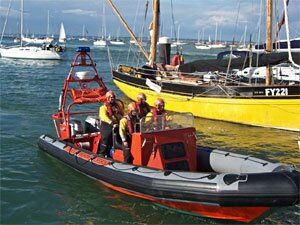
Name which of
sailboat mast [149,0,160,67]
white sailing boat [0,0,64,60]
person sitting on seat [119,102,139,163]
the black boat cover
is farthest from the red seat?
white sailing boat [0,0,64,60]

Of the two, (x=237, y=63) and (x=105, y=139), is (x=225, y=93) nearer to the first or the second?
(x=237, y=63)

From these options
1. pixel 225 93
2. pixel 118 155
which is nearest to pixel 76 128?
pixel 118 155

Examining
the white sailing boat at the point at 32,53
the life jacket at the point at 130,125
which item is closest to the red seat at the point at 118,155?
the life jacket at the point at 130,125

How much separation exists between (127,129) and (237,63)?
26.2 feet

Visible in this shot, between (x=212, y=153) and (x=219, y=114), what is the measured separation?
6.83m

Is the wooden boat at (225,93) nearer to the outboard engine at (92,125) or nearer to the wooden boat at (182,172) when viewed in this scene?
the outboard engine at (92,125)

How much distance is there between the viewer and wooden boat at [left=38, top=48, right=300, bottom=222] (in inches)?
268

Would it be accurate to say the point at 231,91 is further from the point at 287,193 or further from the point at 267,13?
the point at 287,193

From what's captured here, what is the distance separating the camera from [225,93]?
15445 mm

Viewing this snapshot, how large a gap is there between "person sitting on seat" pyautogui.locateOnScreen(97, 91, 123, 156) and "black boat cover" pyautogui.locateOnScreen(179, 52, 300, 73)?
20.7 feet

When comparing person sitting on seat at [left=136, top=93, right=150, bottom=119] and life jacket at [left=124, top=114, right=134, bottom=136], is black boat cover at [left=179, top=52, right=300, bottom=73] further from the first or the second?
life jacket at [left=124, top=114, right=134, bottom=136]

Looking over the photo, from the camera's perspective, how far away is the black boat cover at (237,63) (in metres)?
14.4

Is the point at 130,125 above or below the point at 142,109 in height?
below

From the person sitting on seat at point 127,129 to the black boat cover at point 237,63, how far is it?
21.2ft
